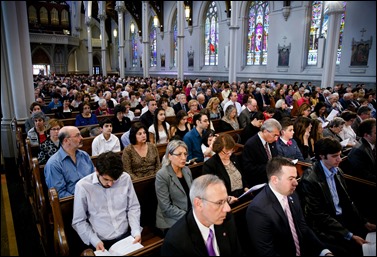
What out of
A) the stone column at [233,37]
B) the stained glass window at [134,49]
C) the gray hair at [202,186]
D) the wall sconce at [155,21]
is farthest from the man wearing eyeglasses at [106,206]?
the stained glass window at [134,49]

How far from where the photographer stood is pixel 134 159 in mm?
3488

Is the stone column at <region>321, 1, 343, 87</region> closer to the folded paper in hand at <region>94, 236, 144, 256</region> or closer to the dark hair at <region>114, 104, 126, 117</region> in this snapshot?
the dark hair at <region>114, 104, 126, 117</region>

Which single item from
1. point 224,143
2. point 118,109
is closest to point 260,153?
point 224,143

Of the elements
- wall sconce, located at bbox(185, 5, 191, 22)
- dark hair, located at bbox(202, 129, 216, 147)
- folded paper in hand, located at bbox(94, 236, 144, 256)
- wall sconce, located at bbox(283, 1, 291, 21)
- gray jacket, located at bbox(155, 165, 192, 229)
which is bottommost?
folded paper in hand, located at bbox(94, 236, 144, 256)

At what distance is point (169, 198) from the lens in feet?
8.93

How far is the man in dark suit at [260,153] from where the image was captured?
344 centimetres

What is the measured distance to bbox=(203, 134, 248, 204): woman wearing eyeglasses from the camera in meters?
3.01

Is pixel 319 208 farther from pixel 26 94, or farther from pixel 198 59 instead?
pixel 198 59

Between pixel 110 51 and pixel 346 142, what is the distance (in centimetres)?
3367

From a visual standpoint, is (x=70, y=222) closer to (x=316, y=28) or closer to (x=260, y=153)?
(x=260, y=153)

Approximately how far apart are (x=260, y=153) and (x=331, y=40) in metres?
10.4

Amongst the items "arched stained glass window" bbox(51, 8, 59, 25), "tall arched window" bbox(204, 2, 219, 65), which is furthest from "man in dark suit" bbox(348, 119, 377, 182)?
"arched stained glass window" bbox(51, 8, 59, 25)

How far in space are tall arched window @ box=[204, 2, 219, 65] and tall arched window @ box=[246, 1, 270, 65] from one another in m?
3.11

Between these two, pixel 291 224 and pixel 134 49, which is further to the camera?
pixel 134 49
